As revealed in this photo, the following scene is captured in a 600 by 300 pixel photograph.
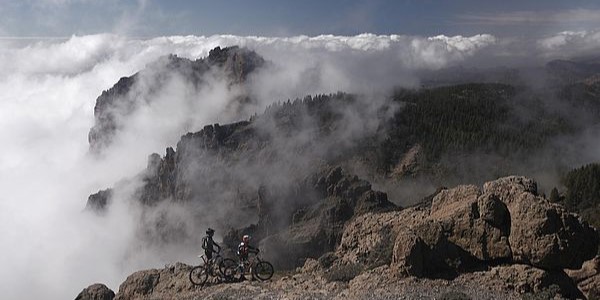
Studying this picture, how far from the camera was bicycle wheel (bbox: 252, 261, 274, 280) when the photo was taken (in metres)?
31.8

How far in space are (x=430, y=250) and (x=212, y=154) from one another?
168 meters

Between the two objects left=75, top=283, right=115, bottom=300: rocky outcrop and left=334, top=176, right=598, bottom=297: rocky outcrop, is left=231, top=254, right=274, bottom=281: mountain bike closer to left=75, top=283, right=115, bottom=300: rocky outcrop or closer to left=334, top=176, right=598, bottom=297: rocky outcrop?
left=334, top=176, right=598, bottom=297: rocky outcrop

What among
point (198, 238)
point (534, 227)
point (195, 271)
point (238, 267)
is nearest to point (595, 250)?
point (534, 227)

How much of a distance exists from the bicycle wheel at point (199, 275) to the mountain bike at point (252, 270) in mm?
1453

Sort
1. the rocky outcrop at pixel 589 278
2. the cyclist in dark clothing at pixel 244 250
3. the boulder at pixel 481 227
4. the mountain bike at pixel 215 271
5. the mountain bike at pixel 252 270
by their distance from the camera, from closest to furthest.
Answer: the boulder at pixel 481 227 < the cyclist in dark clothing at pixel 244 250 < the mountain bike at pixel 252 270 < the mountain bike at pixel 215 271 < the rocky outcrop at pixel 589 278

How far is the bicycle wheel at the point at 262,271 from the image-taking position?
31.8m

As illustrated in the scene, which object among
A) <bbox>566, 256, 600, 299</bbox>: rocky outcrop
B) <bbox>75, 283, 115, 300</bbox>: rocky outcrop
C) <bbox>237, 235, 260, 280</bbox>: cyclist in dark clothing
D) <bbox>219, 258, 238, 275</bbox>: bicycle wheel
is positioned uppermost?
<bbox>237, 235, 260, 280</bbox>: cyclist in dark clothing

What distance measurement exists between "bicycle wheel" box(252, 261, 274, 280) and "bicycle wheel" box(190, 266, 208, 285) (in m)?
3.09

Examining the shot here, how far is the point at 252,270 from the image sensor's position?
3172 centimetres

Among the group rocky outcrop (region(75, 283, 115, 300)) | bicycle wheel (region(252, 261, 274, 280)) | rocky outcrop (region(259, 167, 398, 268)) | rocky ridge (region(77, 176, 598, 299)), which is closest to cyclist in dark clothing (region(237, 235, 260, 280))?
bicycle wheel (region(252, 261, 274, 280))

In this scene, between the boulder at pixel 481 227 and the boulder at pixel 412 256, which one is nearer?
the boulder at pixel 412 256

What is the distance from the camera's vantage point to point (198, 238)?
6048 inches

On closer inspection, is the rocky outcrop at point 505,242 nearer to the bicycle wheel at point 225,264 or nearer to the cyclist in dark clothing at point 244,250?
the cyclist in dark clothing at point 244,250

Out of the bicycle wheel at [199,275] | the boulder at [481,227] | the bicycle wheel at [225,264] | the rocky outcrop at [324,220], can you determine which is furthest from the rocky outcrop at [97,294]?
the rocky outcrop at [324,220]
